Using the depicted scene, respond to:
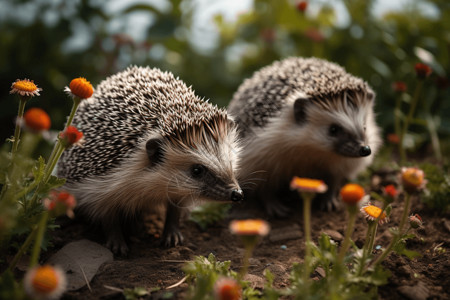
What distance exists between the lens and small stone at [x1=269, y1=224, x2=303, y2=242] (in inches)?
110

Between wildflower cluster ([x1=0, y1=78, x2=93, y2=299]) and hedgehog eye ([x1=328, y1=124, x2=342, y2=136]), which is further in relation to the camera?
hedgehog eye ([x1=328, y1=124, x2=342, y2=136])

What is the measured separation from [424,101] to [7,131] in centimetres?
397

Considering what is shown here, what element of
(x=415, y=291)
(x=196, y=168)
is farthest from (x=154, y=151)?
(x=415, y=291)

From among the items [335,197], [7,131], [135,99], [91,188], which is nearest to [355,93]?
[335,197]

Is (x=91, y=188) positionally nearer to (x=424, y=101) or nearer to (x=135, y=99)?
(x=135, y=99)

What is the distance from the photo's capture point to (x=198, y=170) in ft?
8.16

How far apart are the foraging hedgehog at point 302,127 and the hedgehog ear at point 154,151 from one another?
0.78 metres

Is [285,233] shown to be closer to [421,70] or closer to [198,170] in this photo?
[198,170]

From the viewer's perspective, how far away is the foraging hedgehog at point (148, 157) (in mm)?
2467

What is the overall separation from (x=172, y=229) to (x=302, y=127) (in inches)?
46.3

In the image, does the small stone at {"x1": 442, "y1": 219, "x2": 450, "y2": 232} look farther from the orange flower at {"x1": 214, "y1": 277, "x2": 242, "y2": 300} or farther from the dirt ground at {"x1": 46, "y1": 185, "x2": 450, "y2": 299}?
the orange flower at {"x1": 214, "y1": 277, "x2": 242, "y2": 300}

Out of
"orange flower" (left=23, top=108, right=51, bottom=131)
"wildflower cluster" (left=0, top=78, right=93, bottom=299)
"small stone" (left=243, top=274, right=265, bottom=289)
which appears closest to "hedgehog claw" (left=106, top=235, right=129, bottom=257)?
"wildflower cluster" (left=0, top=78, right=93, bottom=299)

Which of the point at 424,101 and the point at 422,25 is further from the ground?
the point at 422,25

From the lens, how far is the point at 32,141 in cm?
166
